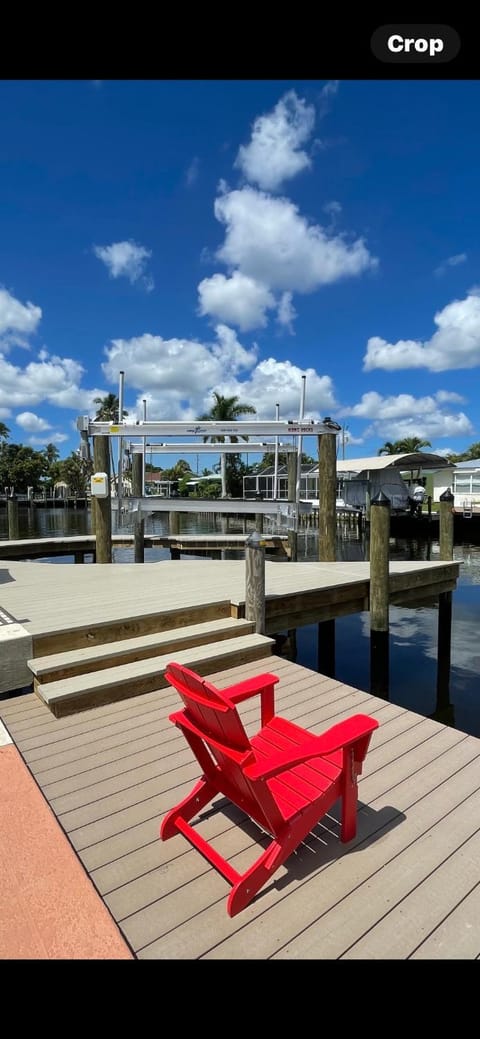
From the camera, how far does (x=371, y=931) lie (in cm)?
196

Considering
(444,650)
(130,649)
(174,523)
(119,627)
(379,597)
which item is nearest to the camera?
(130,649)

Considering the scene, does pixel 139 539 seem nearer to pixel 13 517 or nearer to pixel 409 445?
pixel 13 517

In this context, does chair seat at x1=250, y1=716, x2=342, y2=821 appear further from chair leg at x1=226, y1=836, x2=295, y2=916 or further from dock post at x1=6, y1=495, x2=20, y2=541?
dock post at x1=6, y1=495, x2=20, y2=541

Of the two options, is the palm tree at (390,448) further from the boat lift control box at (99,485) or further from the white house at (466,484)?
the boat lift control box at (99,485)

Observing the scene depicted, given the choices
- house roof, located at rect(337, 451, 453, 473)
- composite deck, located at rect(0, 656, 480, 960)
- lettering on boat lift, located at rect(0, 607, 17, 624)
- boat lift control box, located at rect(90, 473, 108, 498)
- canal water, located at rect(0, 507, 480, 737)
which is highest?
house roof, located at rect(337, 451, 453, 473)

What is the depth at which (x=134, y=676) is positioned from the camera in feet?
13.8

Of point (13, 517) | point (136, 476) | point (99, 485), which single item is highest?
point (136, 476)

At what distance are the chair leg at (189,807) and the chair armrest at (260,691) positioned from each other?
1.48ft

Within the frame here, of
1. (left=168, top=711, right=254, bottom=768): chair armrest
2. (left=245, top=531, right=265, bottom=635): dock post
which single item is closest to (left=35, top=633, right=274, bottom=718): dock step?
(left=245, top=531, right=265, bottom=635): dock post

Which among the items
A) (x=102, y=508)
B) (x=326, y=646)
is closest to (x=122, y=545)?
(x=102, y=508)

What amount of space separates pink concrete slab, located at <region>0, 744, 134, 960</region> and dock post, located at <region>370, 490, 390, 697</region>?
5.21m

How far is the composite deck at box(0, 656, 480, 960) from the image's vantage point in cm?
194

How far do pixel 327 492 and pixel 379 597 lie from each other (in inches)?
98.2
